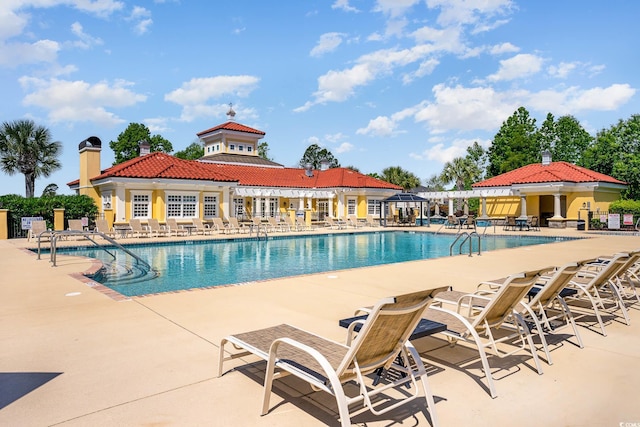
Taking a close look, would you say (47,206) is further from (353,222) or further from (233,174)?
(353,222)

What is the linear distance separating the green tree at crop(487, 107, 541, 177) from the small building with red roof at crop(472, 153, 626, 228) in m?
10.1

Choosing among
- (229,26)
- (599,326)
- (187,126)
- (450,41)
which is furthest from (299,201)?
(599,326)

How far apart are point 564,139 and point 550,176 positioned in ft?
76.7

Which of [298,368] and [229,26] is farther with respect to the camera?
[229,26]

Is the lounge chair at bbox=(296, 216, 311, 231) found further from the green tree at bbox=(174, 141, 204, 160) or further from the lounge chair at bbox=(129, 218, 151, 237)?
the green tree at bbox=(174, 141, 204, 160)

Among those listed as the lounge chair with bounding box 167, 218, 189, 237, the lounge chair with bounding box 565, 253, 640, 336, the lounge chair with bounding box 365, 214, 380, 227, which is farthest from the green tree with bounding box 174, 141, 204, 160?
the lounge chair with bounding box 565, 253, 640, 336

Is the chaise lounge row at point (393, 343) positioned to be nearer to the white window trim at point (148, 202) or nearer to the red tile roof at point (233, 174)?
the white window trim at point (148, 202)

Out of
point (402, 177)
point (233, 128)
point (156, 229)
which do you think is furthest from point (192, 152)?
point (156, 229)

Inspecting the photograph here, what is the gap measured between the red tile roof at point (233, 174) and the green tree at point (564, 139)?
80.2 ft

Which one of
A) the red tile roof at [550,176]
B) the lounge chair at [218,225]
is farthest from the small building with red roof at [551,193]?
the lounge chair at [218,225]

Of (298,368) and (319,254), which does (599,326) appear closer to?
(298,368)

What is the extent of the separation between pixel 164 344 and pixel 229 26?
18.2 meters

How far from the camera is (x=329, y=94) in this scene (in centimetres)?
5938

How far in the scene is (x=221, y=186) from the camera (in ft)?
96.3
